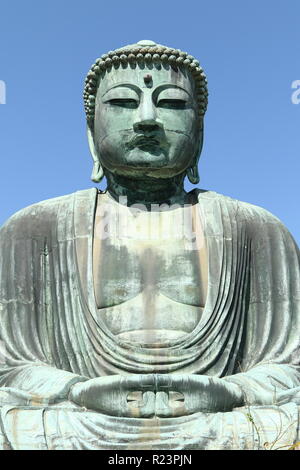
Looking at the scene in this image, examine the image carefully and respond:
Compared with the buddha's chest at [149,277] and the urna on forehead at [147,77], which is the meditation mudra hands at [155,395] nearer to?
the buddha's chest at [149,277]

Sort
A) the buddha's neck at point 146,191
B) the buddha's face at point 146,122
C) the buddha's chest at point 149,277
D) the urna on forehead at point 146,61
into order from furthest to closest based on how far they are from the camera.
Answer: the buddha's neck at point 146,191 → the urna on forehead at point 146,61 → the buddha's face at point 146,122 → the buddha's chest at point 149,277

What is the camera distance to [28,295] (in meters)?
9.34

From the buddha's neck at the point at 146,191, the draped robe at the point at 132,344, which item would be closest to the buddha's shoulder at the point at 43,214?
the draped robe at the point at 132,344

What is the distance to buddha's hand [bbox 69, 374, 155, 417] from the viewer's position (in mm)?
7988

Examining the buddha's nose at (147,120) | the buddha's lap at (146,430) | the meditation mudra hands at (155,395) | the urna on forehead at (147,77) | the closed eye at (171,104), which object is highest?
the urna on forehead at (147,77)

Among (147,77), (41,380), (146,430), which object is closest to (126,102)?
(147,77)

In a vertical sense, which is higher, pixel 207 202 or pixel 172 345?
pixel 207 202

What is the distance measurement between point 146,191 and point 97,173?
53 centimetres

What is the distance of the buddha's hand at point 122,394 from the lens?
7988 mm

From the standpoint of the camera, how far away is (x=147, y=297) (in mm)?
9070

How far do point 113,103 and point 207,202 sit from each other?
1.26 meters

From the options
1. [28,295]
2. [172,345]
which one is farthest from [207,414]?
[28,295]

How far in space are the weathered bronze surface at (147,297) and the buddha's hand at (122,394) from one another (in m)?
0.01

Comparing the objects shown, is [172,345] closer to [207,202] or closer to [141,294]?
[141,294]
